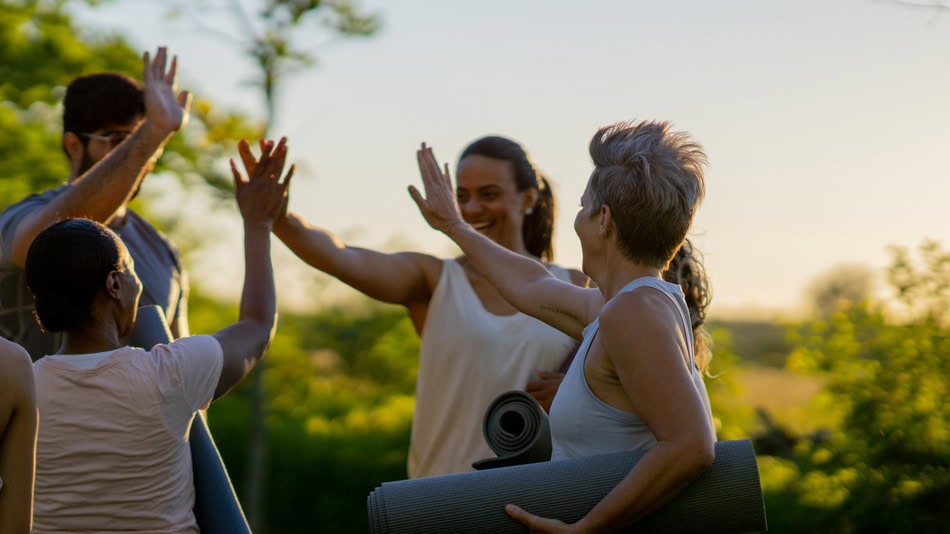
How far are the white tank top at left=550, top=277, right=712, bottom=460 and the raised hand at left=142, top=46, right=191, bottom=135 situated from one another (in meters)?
1.61

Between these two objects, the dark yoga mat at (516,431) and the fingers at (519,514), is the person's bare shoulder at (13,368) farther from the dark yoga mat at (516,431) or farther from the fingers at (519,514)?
the dark yoga mat at (516,431)

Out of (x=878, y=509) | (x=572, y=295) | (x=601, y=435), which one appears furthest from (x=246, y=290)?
(x=878, y=509)

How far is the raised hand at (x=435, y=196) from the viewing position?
3428mm

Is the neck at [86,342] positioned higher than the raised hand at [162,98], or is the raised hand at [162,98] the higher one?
the raised hand at [162,98]

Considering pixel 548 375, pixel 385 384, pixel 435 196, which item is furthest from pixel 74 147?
pixel 385 384

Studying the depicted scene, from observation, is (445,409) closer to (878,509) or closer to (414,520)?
(414,520)

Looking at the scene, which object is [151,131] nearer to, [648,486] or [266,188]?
[266,188]

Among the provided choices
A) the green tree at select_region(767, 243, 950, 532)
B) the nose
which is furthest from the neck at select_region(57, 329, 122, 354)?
the green tree at select_region(767, 243, 950, 532)

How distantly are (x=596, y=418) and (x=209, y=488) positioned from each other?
1.00m

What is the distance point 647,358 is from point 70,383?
4.22 ft

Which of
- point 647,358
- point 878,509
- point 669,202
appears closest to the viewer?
point 647,358

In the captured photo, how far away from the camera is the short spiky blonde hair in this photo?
248 cm

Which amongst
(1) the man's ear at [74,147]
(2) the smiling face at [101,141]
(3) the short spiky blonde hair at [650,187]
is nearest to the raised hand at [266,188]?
(2) the smiling face at [101,141]

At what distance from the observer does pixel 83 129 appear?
3.70 meters
